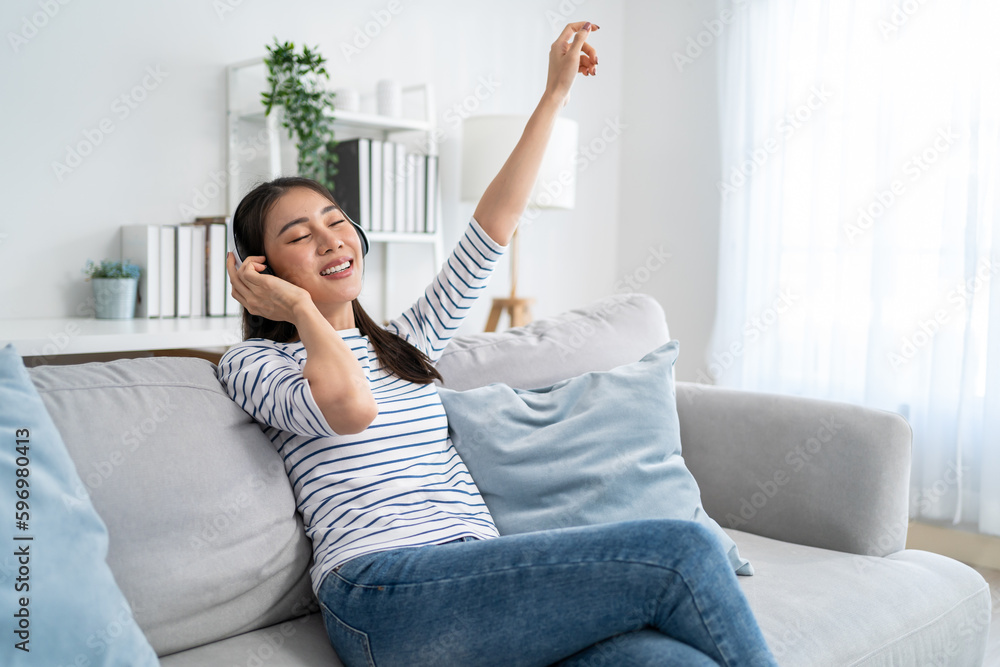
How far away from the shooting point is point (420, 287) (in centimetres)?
313

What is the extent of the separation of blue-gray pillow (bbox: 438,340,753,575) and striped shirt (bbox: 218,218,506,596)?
5 cm

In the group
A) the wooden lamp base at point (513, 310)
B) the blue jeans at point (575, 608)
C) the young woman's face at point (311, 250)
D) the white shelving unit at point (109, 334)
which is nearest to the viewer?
the blue jeans at point (575, 608)

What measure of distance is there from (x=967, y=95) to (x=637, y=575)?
7.82ft

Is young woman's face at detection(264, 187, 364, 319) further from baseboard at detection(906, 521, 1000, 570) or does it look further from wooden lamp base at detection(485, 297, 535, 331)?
baseboard at detection(906, 521, 1000, 570)

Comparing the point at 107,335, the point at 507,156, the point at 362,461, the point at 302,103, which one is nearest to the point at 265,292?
the point at 362,461

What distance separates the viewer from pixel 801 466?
158cm

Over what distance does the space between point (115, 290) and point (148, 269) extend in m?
0.10

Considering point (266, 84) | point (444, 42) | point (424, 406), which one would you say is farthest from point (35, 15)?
point (424, 406)

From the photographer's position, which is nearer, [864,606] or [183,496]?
[183,496]

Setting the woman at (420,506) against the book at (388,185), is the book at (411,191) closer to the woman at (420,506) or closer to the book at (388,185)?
the book at (388,185)

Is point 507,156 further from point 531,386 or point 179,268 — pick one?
point 531,386

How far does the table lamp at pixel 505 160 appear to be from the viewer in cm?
280

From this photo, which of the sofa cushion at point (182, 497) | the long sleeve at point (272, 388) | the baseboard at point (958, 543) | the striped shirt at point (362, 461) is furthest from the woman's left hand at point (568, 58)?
the baseboard at point (958, 543)

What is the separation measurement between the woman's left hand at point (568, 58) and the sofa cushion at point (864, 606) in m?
0.93
